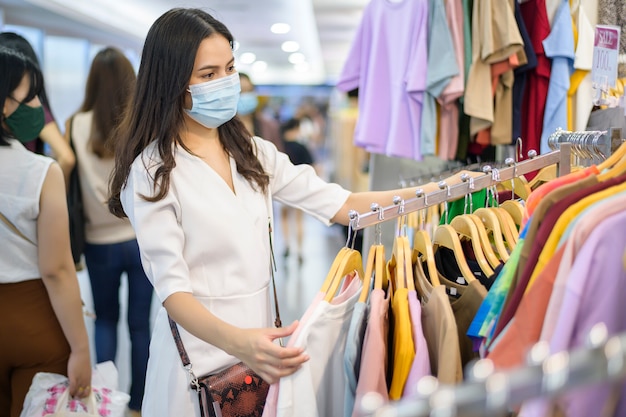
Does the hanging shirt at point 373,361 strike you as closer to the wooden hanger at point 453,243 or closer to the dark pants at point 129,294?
the wooden hanger at point 453,243

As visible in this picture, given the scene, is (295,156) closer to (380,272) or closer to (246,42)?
(246,42)

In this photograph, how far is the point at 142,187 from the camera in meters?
1.66

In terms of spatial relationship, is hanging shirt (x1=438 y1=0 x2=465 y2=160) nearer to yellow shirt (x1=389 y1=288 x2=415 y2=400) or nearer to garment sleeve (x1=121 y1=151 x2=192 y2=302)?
garment sleeve (x1=121 y1=151 x2=192 y2=302)

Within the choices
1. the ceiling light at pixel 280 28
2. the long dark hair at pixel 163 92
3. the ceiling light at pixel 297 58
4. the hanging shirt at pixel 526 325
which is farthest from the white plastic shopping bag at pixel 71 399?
the ceiling light at pixel 297 58

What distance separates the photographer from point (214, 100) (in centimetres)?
172

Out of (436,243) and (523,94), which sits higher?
(523,94)

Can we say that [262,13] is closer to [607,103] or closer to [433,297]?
[607,103]

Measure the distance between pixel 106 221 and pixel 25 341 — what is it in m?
1.26

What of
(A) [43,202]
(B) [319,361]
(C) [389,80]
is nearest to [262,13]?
(C) [389,80]

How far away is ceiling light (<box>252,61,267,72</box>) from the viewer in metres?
17.0

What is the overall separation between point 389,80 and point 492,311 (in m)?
2.13

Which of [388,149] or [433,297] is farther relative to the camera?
[388,149]

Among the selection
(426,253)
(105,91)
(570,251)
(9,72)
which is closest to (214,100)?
(426,253)

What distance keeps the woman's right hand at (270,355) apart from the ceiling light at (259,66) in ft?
52.1
